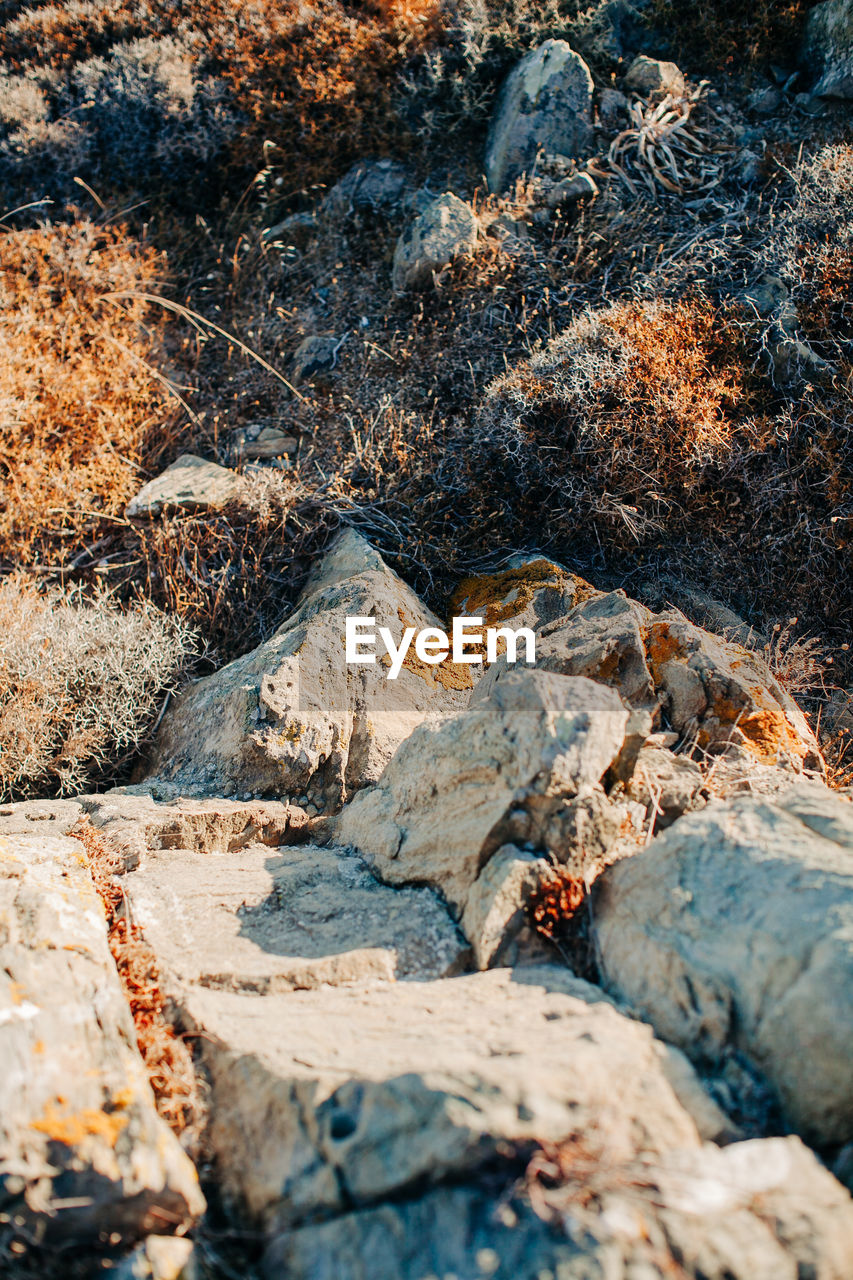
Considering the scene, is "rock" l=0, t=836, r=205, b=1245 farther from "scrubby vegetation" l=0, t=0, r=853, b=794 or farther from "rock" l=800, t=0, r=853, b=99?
"rock" l=800, t=0, r=853, b=99

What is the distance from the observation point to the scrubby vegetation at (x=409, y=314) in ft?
17.0

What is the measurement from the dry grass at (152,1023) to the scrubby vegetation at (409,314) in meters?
1.91

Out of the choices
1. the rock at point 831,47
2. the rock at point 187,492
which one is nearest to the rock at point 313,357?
the rock at point 187,492

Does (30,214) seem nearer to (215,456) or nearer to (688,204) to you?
(215,456)

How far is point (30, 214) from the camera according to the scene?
7152 millimetres

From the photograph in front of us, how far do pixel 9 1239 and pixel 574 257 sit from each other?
706 centimetres

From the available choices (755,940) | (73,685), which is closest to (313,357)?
(73,685)

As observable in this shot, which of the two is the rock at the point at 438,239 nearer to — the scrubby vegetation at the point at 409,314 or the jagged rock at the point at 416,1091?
the scrubby vegetation at the point at 409,314

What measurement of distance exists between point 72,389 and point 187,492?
148cm

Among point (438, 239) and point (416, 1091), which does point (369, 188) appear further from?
point (416, 1091)

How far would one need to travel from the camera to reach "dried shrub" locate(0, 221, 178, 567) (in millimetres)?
5578

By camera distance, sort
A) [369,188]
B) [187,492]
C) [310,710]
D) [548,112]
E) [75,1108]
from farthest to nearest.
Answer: [369,188] < [548,112] < [187,492] < [310,710] < [75,1108]

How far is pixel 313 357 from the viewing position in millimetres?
6570

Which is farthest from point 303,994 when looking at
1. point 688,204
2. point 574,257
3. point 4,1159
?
point 688,204
